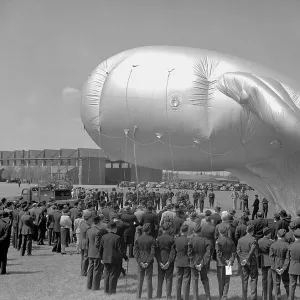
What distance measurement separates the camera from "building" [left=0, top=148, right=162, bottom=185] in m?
69.4

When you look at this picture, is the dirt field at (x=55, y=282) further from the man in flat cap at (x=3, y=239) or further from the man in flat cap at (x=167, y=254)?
the man in flat cap at (x=167, y=254)

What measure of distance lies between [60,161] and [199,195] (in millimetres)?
62852

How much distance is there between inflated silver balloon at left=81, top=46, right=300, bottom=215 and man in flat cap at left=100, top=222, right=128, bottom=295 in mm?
7067

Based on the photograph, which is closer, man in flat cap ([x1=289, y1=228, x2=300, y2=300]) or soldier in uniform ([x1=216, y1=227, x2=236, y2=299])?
man in flat cap ([x1=289, y1=228, x2=300, y2=300])

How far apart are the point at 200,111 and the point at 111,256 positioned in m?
7.64

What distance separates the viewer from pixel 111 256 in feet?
25.9

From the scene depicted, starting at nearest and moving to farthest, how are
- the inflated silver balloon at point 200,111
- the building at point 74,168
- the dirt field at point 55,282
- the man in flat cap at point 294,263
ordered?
1. the man in flat cap at point 294,263
2. the dirt field at point 55,282
3. the inflated silver balloon at point 200,111
4. the building at point 74,168

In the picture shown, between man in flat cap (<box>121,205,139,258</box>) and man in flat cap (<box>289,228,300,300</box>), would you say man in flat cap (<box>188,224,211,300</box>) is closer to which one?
man in flat cap (<box>289,228,300,300</box>)

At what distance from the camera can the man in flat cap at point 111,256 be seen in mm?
7910

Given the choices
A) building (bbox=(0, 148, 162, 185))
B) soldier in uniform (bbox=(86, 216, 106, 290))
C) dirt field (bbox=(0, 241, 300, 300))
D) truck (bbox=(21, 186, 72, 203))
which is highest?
building (bbox=(0, 148, 162, 185))

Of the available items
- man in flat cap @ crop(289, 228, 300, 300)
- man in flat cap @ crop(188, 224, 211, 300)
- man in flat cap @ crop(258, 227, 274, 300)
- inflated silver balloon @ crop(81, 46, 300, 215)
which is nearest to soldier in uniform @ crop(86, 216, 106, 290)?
man in flat cap @ crop(188, 224, 211, 300)

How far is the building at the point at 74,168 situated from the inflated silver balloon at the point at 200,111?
1782 inches

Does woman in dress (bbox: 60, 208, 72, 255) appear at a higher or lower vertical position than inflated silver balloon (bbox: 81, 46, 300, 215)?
lower

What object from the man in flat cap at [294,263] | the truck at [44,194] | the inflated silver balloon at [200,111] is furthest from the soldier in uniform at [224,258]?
the truck at [44,194]
